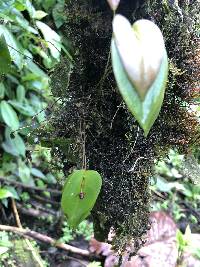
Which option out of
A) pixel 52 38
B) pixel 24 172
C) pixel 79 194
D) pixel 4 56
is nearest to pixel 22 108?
pixel 24 172

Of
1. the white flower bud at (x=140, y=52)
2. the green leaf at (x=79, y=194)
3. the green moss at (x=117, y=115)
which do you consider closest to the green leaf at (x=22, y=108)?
the green moss at (x=117, y=115)

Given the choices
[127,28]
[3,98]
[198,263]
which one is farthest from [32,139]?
[3,98]

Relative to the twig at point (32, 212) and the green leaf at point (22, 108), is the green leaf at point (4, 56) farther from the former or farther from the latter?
the twig at point (32, 212)

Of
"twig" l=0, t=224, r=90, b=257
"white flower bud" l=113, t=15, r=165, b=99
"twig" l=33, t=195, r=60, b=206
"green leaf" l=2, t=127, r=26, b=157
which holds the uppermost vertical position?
"white flower bud" l=113, t=15, r=165, b=99

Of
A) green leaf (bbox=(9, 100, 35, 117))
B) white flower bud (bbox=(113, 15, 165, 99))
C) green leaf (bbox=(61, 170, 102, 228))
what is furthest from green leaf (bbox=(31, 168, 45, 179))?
white flower bud (bbox=(113, 15, 165, 99))

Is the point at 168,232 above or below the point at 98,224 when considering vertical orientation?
below

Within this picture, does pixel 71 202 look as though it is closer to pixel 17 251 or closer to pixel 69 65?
pixel 69 65

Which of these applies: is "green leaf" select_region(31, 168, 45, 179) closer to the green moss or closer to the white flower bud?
the green moss
